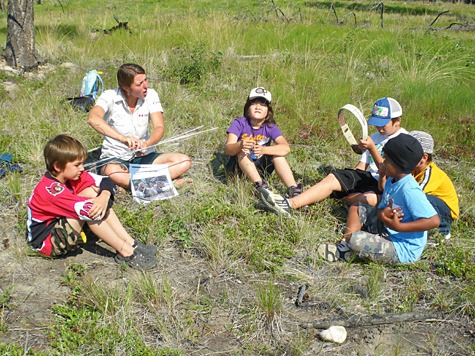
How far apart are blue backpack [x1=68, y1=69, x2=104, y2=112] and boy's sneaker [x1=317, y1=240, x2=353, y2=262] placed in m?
3.70

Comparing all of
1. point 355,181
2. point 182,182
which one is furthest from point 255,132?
point 355,181

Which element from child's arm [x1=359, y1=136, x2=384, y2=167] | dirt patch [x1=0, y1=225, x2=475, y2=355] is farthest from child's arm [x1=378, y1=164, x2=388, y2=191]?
dirt patch [x1=0, y1=225, x2=475, y2=355]

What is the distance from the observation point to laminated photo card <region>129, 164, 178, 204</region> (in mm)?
4262

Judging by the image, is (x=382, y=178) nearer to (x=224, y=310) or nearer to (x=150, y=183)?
(x=224, y=310)

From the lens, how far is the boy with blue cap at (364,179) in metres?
3.95

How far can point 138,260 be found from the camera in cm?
337

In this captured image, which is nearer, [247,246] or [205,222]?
[247,246]

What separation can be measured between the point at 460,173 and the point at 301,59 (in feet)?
11.7

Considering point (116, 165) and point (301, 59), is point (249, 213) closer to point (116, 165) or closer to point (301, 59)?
point (116, 165)

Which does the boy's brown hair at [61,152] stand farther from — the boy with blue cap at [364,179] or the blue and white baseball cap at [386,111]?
the blue and white baseball cap at [386,111]

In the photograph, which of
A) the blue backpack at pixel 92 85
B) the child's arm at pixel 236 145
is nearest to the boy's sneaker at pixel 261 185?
the child's arm at pixel 236 145

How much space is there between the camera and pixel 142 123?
4520 millimetres

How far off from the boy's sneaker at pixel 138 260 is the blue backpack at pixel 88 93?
3.09m

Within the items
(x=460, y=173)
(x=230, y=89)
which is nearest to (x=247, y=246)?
(x=460, y=173)
